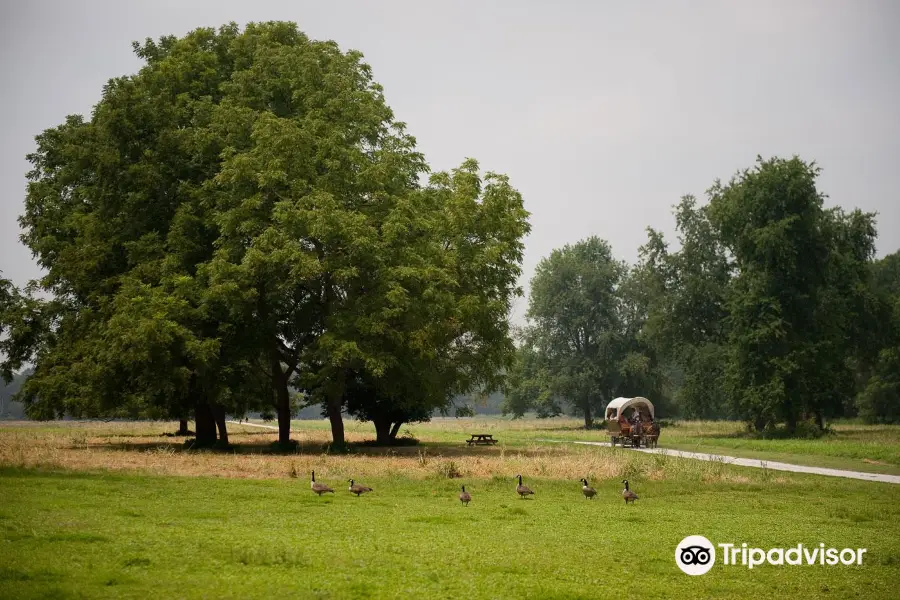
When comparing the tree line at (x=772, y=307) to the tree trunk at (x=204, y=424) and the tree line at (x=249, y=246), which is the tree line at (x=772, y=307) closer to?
the tree line at (x=249, y=246)

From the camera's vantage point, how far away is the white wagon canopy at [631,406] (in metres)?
55.8

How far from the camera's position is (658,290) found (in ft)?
259

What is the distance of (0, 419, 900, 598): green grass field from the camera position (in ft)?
42.8

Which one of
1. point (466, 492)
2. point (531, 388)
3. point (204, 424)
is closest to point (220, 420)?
point (204, 424)

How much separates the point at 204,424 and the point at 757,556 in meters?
38.1

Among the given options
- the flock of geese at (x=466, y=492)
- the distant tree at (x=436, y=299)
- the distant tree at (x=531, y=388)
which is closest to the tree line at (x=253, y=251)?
the distant tree at (x=436, y=299)

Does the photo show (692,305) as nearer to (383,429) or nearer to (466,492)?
(383,429)

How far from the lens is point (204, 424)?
48.4m

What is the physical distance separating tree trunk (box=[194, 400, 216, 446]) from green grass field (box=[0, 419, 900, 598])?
50.9 feet

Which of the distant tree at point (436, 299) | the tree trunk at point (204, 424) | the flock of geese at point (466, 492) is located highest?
the distant tree at point (436, 299)

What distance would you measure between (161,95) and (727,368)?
45315mm

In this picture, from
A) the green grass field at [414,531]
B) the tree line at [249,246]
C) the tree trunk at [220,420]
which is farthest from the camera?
the tree trunk at [220,420]

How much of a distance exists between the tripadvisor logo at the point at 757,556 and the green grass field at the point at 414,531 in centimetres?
29

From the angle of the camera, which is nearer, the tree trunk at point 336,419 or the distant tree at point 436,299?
the distant tree at point 436,299
